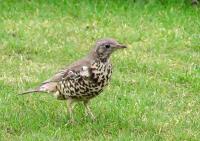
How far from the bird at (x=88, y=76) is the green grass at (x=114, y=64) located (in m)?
0.36

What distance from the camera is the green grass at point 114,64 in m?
7.92

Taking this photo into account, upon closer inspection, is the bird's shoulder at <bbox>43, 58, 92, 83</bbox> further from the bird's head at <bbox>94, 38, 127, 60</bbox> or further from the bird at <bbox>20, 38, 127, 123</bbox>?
the bird's head at <bbox>94, 38, 127, 60</bbox>

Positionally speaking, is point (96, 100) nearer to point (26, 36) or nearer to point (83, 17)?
point (26, 36)

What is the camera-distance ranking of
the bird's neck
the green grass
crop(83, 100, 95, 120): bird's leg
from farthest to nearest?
crop(83, 100, 95, 120): bird's leg < the green grass < the bird's neck

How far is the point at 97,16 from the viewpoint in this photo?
1350 centimetres

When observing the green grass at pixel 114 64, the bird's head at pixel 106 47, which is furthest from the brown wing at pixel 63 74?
the green grass at pixel 114 64

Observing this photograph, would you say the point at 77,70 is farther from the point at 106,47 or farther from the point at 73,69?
the point at 106,47

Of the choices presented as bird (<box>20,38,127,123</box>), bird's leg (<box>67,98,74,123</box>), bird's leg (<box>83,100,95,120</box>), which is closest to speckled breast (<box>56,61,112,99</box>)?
bird (<box>20,38,127,123</box>)

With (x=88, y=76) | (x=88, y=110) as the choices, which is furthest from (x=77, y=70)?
(x=88, y=110)

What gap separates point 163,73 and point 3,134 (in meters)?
3.50

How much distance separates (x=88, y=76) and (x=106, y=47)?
15.7 inches

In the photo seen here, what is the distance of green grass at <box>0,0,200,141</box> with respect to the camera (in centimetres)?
792

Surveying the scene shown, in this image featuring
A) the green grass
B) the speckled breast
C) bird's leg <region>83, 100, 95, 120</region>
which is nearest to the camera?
the speckled breast

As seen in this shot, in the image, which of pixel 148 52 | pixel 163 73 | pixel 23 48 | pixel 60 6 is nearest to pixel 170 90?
pixel 163 73
